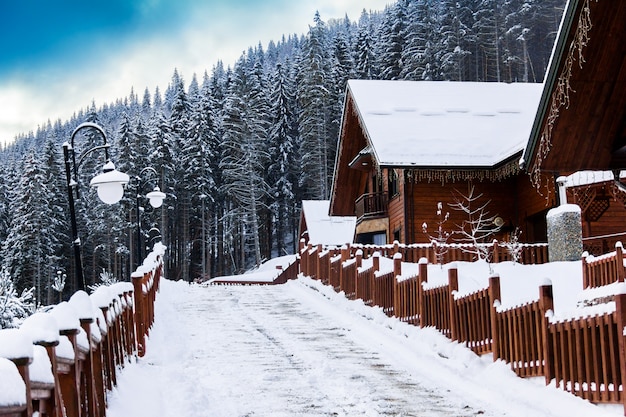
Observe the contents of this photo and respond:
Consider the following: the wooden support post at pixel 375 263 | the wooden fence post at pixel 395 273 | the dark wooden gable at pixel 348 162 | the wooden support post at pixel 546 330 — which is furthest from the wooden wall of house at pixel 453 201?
the wooden support post at pixel 546 330

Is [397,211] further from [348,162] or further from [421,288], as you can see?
[421,288]

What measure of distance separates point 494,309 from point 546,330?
1.59m

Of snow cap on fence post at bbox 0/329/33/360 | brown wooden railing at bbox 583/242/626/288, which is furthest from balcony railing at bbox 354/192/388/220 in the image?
snow cap on fence post at bbox 0/329/33/360

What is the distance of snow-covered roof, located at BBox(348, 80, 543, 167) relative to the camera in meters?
24.7

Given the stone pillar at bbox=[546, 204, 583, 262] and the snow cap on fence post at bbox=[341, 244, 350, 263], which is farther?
the snow cap on fence post at bbox=[341, 244, 350, 263]

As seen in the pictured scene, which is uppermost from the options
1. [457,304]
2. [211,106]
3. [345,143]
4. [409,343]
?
[211,106]

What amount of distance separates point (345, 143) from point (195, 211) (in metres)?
36.3

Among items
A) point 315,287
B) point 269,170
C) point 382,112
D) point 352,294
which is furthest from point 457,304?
point 269,170

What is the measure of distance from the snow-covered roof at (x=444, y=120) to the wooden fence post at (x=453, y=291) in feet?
37.9

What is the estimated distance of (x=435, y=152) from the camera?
81.7 ft

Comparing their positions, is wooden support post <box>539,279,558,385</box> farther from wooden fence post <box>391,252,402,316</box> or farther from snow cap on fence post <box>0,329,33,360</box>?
snow cap on fence post <box>0,329,33,360</box>

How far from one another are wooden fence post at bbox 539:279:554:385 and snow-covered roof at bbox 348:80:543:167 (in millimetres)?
14354

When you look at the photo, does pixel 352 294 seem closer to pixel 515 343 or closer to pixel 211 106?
pixel 515 343

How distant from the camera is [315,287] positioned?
22.4 m
